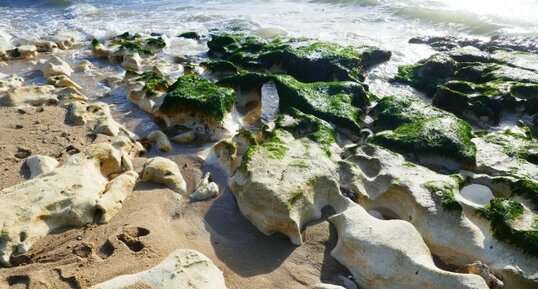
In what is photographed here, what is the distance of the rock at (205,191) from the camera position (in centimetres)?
497

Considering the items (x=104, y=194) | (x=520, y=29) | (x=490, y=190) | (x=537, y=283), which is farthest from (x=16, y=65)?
(x=520, y=29)

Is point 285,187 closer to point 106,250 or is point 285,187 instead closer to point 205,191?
point 205,191

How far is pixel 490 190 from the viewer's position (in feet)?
17.1

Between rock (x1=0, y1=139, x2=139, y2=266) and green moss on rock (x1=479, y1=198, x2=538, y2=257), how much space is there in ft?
11.9

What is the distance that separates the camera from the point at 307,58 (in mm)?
9156

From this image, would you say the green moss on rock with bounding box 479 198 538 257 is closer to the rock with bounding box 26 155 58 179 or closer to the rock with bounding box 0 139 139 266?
the rock with bounding box 0 139 139 266

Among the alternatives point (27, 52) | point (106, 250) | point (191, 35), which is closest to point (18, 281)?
A: point (106, 250)

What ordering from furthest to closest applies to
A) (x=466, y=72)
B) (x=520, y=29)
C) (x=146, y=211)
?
(x=520, y=29) → (x=466, y=72) → (x=146, y=211)

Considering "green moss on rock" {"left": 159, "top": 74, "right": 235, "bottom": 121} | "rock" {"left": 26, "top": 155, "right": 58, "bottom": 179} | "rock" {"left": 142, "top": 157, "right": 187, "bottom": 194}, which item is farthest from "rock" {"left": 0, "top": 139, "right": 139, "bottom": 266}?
"green moss on rock" {"left": 159, "top": 74, "right": 235, "bottom": 121}

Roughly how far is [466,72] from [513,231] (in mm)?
5881

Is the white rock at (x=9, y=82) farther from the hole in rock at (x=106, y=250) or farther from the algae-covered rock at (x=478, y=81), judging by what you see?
the algae-covered rock at (x=478, y=81)

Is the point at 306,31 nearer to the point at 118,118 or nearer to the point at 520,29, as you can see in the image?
the point at 520,29

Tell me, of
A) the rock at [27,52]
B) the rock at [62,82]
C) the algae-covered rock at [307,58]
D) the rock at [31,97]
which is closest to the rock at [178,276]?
the rock at [31,97]

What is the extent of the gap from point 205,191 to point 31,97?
4028 mm
